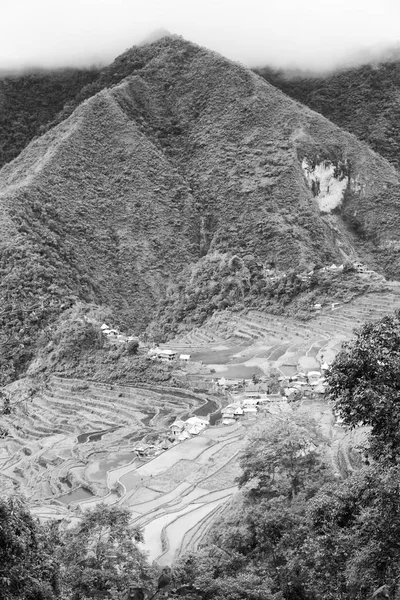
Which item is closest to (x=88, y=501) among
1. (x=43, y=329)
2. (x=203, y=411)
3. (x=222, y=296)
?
(x=203, y=411)

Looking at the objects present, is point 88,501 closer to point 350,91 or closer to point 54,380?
point 54,380

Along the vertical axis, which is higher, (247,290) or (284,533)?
(284,533)

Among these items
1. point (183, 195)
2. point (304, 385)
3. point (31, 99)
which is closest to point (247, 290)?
point (304, 385)

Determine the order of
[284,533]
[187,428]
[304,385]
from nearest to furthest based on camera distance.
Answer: [284,533] → [187,428] → [304,385]

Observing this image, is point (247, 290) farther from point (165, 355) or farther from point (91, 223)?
point (91, 223)

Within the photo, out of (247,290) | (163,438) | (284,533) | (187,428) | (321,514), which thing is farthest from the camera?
(247,290)

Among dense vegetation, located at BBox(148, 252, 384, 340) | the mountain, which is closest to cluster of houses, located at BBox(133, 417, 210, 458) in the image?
dense vegetation, located at BBox(148, 252, 384, 340)
